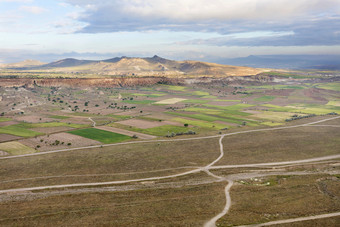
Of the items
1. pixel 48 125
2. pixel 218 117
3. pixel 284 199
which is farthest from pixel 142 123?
pixel 284 199

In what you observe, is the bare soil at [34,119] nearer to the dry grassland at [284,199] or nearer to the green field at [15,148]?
the green field at [15,148]

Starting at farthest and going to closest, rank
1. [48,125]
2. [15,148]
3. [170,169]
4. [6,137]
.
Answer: [48,125] → [6,137] → [15,148] → [170,169]

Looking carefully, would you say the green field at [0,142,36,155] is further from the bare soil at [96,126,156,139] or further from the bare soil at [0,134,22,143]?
the bare soil at [96,126,156,139]

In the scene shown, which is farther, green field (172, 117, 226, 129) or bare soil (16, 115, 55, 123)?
bare soil (16, 115, 55, 123)

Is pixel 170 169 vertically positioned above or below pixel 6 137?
below

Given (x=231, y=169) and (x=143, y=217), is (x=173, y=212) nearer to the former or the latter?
(x=143, y=217)

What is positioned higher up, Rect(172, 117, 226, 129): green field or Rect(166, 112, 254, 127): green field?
Rect(166, 112, 254, 127): green field

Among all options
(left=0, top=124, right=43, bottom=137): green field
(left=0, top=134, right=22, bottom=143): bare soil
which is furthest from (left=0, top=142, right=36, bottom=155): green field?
(left=0, top=124, right=43, bottom=137): green field

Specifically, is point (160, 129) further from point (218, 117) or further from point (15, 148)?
point (15, 148)
